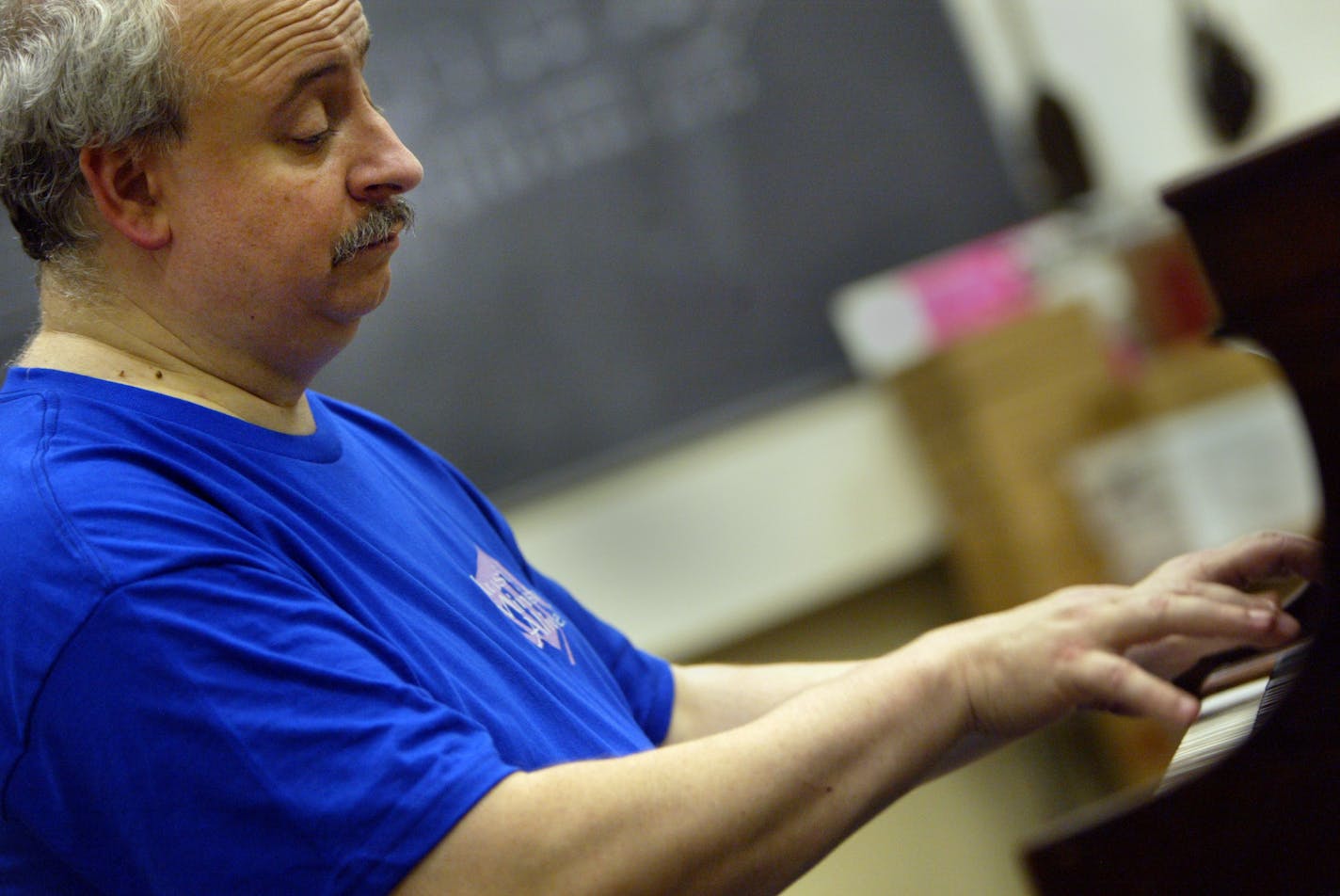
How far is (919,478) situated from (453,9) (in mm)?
1189

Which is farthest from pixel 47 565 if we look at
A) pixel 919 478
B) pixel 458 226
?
pixel 919 478

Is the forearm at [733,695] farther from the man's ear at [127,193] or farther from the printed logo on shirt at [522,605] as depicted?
the man's ear at [127,193]

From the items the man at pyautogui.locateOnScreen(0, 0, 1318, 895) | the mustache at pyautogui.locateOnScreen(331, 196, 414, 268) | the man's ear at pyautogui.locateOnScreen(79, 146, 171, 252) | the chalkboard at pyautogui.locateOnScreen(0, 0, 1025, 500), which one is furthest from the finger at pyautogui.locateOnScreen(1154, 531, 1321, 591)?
the chalkboard at pyautogui.locateOnScreen(0, 0, 1025, 500)

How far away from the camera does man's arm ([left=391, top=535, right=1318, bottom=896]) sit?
79cm

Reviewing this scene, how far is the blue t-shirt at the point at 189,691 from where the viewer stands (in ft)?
2.51

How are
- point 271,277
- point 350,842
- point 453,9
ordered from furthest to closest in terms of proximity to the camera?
point 453,9 → point 271,277 → point 350,842

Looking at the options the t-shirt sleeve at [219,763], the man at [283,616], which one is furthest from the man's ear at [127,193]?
the t-shirt sleeve at [219,763]

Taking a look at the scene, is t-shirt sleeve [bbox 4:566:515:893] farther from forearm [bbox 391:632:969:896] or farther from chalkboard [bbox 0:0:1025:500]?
chalkboard [bbox 0:0:1025:500]

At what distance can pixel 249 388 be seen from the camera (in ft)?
3.31

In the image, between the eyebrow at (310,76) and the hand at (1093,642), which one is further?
the eyebrow at (310,76)

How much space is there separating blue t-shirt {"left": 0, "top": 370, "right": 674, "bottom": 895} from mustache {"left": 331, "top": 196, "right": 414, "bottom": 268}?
167 mm

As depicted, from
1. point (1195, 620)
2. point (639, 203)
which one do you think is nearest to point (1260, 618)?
point (1195, 620)

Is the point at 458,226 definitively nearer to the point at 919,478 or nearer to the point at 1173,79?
the point at 919,478

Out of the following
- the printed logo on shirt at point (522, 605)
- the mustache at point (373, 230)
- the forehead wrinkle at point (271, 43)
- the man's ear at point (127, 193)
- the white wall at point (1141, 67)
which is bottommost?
the printed logo on shirt at point (522, 605)
